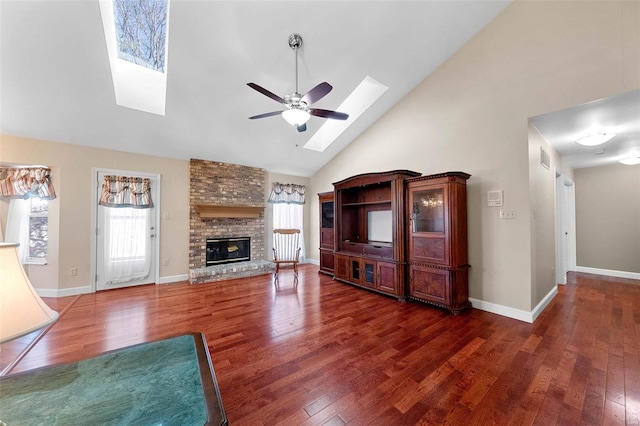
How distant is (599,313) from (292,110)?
467cm

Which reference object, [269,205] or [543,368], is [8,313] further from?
[269,205]

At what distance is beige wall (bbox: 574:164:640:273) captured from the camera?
4.65 meters

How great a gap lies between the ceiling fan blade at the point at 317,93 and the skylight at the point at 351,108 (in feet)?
5.95

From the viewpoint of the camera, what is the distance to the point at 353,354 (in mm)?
2260

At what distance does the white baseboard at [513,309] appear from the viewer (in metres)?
2.96

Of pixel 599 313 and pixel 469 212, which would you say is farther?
pixel 469 212

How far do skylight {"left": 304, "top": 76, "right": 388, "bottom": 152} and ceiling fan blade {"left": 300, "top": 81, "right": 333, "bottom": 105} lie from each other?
1.81 metres

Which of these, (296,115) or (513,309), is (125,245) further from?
(513,309)

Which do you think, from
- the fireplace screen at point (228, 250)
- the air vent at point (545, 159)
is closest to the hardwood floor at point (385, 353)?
the fireplace screen at point (228, 250)

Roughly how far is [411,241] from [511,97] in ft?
7.49

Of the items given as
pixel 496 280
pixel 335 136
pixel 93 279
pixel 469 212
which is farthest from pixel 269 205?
pixel 496 280

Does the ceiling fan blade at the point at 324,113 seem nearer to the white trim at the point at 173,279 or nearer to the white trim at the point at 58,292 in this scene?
the white trim at the point at 173,279

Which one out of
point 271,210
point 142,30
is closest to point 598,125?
point 271,210

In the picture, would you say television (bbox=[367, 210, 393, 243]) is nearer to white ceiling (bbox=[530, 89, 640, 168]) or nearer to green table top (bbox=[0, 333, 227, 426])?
white ceiling (bbox=[530, 89, 640, 168])
